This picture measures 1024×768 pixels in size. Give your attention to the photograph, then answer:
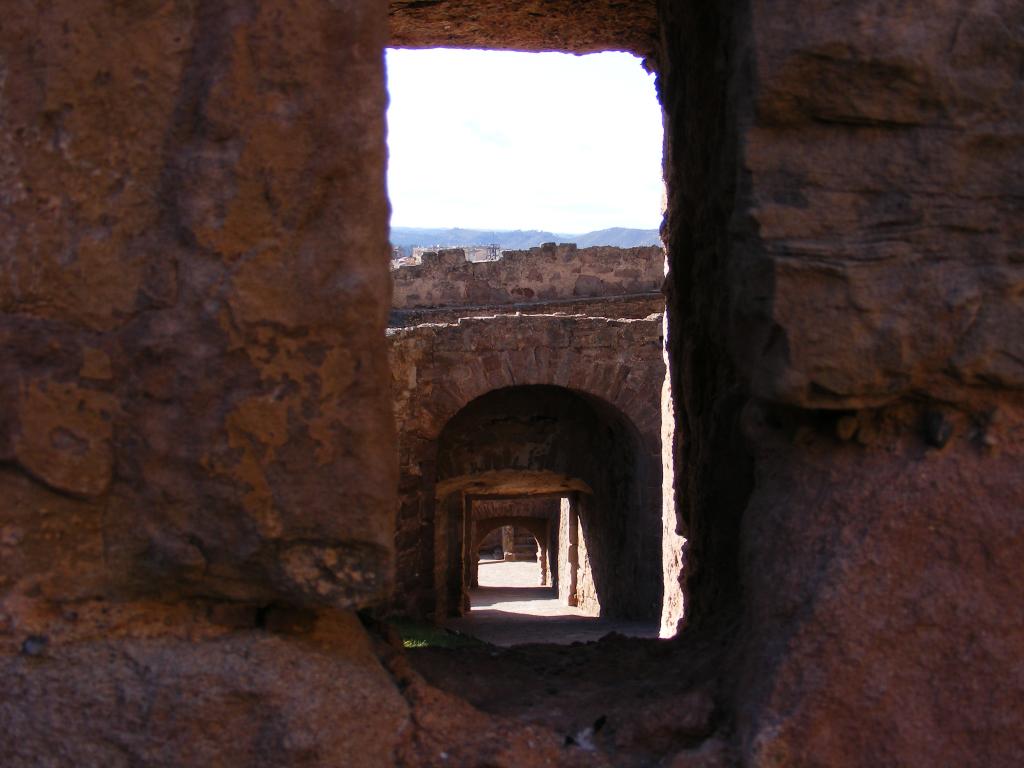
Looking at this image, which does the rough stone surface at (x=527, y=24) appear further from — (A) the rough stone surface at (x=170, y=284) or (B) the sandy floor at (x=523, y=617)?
(B) the sandy floor at (x=523, y=617)

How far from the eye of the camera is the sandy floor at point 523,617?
25.6 feet

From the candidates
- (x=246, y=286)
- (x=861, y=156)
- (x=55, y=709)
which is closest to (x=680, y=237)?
(x=861, y=156)

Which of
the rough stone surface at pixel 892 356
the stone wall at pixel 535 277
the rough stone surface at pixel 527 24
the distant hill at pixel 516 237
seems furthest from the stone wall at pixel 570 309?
the distant hill at pixel 516 237

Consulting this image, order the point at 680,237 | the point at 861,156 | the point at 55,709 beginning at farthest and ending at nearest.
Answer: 1. the point at 680,237
2. the point at 861,156
3. the point at 55,709

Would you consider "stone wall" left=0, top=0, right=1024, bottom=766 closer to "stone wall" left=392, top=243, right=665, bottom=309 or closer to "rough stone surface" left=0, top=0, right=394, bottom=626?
"rough stone surface" left=0, top=0, right=394, bottom=626

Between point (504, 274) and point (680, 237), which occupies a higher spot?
point (504, 274)

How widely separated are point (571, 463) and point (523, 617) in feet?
7.85

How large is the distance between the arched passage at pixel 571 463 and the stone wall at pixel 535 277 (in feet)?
18.5

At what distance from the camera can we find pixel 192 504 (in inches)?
65.6

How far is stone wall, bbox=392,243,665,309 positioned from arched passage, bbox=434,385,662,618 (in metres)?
5.65

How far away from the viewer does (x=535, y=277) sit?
50.9 feet

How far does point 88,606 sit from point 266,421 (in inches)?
16.2

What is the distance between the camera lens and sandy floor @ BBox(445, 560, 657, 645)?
25.6 feet

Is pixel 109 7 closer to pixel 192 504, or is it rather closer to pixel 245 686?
pixel 192 504
